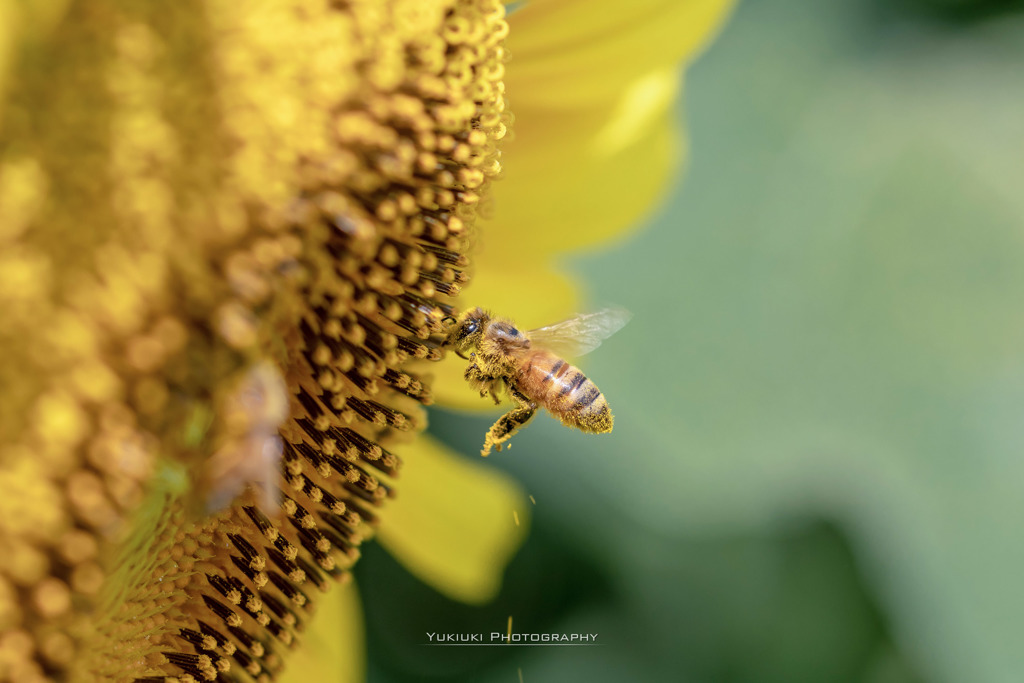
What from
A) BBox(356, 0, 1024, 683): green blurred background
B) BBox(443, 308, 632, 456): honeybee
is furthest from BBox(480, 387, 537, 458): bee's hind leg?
BBox(356, 0, 1024, 683): green blurred background

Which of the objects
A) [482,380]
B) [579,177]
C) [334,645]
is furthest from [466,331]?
[334,645]

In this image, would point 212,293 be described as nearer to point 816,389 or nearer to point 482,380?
point 482,380

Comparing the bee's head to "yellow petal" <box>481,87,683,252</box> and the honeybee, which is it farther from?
"yellow petal" <box>481,87,683,252</box>

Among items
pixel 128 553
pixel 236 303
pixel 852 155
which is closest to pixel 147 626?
pixel 128 553

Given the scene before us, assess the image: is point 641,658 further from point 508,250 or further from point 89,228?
point 89,228

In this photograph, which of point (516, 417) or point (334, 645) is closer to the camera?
point (516, 417)

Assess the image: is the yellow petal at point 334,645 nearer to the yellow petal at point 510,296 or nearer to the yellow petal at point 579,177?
the yellow petal at point 510,296
